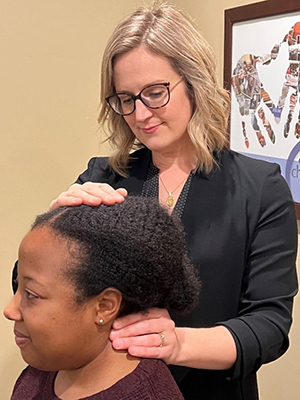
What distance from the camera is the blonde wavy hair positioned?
1.04 meters

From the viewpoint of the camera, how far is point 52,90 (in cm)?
176

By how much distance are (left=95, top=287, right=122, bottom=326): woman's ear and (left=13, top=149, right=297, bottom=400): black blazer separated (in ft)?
0.94

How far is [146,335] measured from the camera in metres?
0.76

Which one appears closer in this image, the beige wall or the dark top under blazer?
the dark top under blazer

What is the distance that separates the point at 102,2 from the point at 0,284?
111 cm

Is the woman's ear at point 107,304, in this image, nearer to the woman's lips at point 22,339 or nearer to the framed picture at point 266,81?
the woman's lips at point 22,339

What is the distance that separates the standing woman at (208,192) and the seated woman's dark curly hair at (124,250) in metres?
0.20

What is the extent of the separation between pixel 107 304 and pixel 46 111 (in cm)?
117

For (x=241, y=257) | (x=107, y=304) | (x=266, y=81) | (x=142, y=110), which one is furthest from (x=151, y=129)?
(x=266, y=81)

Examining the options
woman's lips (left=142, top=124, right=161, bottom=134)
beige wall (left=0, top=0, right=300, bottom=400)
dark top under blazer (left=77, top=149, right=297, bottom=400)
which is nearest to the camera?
dark top under blazer (left=77, top=149, right=297, bottom=400)

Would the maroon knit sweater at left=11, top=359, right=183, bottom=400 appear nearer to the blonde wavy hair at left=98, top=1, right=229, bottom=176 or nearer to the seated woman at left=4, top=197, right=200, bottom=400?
the seated woman at left=4, top=197, right=200, bottom=400

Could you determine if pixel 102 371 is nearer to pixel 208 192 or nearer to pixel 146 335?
pixel 146 335

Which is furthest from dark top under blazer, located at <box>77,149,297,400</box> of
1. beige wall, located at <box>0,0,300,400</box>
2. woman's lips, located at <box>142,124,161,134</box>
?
beige wall, located at <box>0,0,300,400</box>

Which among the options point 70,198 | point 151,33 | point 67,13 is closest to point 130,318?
point 70,198
